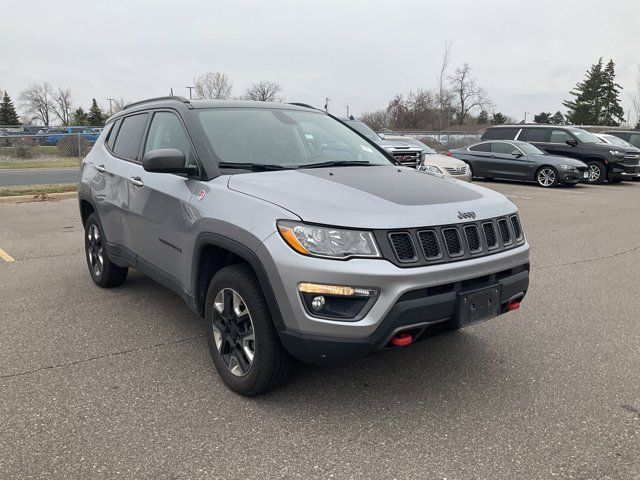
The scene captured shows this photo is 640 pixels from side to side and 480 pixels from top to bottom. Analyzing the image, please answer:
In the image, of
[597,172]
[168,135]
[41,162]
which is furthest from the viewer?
[41,162]

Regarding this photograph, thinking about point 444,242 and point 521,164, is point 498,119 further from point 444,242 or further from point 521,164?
point 444,242

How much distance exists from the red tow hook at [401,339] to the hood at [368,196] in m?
0.56

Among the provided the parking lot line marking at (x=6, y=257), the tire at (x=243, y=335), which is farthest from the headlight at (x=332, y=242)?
the parking lot line marking at (x=6, y=257)

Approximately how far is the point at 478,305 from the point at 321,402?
106 centimetres

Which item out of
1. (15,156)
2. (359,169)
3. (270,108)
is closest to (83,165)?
(270,108)

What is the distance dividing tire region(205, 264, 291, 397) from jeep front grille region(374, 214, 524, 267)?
0.75m

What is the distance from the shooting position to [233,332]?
3.20 m

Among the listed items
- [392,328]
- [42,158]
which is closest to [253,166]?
[392,328]

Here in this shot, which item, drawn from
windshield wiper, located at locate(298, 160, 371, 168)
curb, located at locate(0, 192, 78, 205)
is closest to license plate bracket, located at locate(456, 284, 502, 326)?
windshield wiper, located at locate(298, 160, 371, 168)

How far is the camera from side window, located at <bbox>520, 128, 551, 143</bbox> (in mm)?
17969

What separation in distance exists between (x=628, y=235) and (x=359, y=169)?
6.72 m

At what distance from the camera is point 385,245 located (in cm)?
269

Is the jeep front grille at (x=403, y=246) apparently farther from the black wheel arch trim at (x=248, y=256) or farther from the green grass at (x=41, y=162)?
the green grass at (x=41, y=162)

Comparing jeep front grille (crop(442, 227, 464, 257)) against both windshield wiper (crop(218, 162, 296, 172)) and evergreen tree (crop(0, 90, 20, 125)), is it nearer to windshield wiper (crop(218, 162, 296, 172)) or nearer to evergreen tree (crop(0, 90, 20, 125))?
windshield wiper (crop(218, 162, 296, 172))
